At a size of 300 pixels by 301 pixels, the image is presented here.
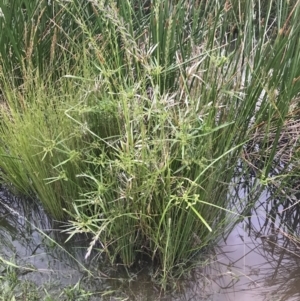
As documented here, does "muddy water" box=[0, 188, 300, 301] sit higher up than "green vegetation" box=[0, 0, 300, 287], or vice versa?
"green vegetation" box=[0, 0, 300, 287]

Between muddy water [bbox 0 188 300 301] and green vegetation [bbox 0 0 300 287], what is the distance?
77mm

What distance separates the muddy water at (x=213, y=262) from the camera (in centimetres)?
169

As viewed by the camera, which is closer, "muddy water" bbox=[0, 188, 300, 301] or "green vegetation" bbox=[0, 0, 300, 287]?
"green vegetation" bbox=[0, 0, 300, 287]

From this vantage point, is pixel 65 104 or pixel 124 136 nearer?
pixel 124 136

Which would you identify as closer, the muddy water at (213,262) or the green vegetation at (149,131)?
the green vegetation at (149,131)

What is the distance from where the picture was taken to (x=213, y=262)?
1.78 metres

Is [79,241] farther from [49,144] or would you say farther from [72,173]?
[49,144]

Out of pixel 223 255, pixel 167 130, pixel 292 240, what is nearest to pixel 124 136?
pixel 167 130

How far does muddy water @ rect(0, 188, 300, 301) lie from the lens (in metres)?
1.69

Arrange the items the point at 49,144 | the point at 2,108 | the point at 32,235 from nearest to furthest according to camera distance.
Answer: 1. the point at 49,144
2. the point at 2,108
3. the point at 32,235

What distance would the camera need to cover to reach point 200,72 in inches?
66.9

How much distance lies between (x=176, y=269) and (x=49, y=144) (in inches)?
23.5

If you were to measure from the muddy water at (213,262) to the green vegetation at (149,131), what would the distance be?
0.08 metres

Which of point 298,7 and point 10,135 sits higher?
point 298,7
